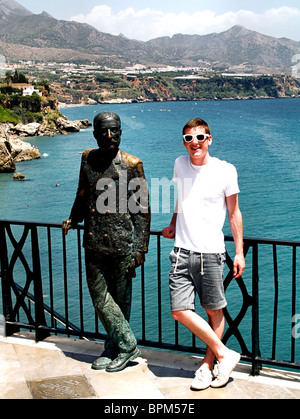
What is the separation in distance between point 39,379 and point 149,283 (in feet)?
60.6

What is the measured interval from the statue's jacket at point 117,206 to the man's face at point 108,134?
10cm

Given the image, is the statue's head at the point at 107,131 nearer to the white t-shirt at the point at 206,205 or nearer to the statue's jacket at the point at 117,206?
the statue's jacket at the point at 117,206

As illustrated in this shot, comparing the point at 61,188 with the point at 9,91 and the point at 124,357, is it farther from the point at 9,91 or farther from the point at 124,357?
the point at 9,91

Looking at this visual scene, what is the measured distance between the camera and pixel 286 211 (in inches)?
1411

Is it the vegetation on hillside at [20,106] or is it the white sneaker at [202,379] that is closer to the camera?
the white sneaker at [202,379]

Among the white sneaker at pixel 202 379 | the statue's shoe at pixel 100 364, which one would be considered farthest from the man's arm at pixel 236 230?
the statue's shoe at pixel 100 364

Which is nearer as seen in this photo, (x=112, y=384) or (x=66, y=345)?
(x=112, y=384)

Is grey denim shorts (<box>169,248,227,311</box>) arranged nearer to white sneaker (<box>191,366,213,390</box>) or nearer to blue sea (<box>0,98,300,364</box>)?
white sneaker (<box>191,366,213,390</box>)

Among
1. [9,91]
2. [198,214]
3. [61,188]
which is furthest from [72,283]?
[9,91]

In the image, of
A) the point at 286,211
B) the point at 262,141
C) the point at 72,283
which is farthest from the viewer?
the point at 262,141

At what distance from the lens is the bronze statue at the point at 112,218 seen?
167 inches

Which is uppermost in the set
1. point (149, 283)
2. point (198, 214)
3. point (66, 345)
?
point (198, 214)

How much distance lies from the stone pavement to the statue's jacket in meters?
1.03

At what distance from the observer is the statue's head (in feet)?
13.6
